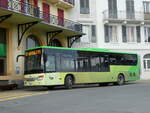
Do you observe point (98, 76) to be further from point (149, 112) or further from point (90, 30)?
point (149, 112)

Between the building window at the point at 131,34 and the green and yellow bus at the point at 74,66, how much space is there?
823 centimetres

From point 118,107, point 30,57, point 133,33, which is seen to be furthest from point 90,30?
point 118,107

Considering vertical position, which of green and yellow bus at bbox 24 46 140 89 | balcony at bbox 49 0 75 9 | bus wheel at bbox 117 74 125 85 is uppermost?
balcony at bbox 49 0 75 9

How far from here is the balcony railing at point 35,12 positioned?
20.4m

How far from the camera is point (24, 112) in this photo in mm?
8898

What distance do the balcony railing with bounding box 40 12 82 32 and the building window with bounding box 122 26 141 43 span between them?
687 centimetres

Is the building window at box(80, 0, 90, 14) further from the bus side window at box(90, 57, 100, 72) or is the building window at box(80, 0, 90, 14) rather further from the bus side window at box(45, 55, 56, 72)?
the bus side window at box(45, 55, 56, 72)

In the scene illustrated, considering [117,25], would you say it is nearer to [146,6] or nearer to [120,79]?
[146,6]

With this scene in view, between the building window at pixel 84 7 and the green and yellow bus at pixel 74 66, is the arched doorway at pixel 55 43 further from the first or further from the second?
the green and yellow bus at pixel 74 66

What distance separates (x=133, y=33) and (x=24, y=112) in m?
26.8

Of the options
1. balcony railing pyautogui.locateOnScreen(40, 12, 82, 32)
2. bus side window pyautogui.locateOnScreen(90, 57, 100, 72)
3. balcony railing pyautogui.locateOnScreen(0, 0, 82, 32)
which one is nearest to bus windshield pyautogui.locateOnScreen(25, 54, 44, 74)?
balcony railing pyautogui.locateOnScreen(0, 0, 82, 32)

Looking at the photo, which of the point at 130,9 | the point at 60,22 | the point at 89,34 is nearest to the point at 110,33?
the point at 89,34

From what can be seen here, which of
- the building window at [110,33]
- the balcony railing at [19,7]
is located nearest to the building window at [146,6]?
the building window at [110,33]

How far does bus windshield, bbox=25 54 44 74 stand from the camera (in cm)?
1784
